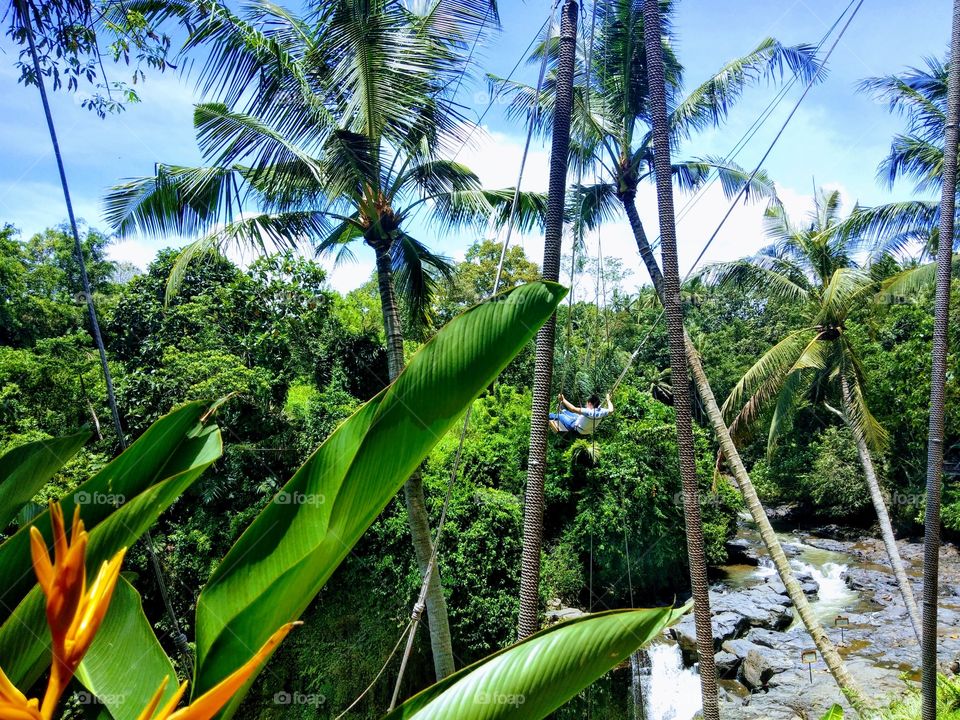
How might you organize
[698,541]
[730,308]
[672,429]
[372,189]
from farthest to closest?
[730,308] → [672,429] → [372,189] → [698,541]

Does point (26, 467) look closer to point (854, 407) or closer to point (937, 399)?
point (937, 399)

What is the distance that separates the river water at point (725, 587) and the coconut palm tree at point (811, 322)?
3.80m

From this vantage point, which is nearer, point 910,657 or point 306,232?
point 306,232

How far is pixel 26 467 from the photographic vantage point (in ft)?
5.36

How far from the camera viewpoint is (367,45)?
731 centimetres

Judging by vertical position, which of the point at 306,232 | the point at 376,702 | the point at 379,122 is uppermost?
the point at 379,122

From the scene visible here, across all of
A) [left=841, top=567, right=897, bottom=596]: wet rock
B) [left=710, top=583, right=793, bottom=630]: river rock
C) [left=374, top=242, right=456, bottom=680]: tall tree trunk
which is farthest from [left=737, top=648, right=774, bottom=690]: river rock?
[left=374, top=242, right=456, bottom=680]: tall tree trunk

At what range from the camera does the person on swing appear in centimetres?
1002

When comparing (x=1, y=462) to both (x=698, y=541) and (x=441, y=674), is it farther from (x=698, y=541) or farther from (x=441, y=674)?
(x=441, y=674)

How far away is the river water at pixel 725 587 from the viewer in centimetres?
1149

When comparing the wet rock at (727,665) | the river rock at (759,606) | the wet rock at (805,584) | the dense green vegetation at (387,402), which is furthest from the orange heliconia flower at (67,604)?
the wet rock at (805,584)

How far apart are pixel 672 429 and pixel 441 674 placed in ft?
27.7

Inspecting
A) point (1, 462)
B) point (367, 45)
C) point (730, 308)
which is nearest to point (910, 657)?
point (367, 45)

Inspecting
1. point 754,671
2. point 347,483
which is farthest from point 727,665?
point 347,483
